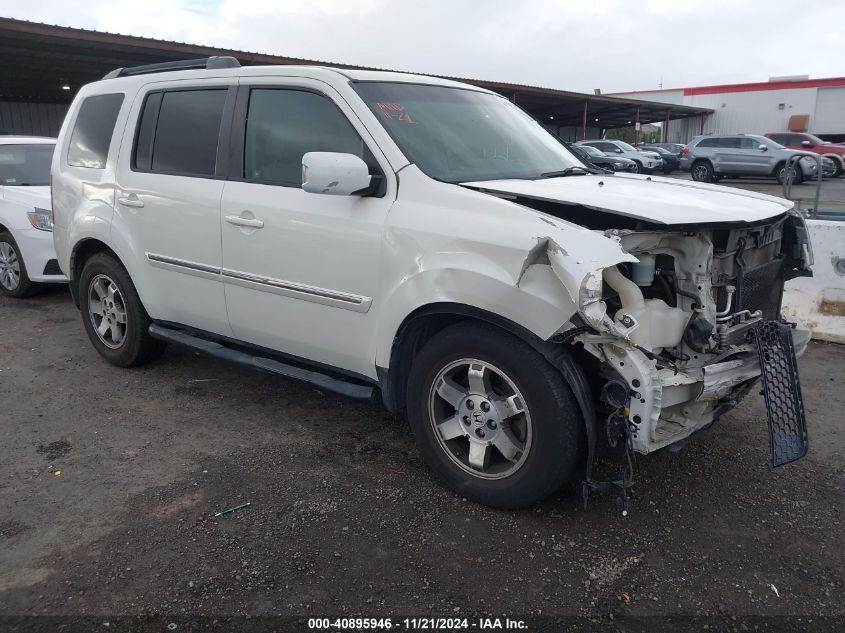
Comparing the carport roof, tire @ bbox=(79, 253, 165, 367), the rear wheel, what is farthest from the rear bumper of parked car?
the rear wheel

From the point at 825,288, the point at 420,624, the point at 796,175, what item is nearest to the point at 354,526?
the point at 420,624

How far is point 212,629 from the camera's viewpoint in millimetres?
2510

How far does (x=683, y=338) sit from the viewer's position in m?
3.04

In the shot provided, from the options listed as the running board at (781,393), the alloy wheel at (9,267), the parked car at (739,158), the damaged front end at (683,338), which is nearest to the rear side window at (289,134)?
the damaged front end at (683,338)

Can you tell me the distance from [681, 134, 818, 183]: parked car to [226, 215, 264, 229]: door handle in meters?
21.5

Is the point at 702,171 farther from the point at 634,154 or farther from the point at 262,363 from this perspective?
the point at 262,363

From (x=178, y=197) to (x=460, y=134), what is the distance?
69.0 inches

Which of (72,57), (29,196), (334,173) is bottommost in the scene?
(29,196)

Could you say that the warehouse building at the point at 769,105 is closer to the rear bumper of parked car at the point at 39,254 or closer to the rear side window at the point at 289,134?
the rear bumper of parked car at the point at 39,254

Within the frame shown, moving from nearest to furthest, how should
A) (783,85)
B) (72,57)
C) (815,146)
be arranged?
(72,57) → (815,146) → (783,85)

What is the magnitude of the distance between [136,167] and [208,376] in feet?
5.05

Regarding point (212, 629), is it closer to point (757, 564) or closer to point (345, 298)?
point (345, 298)

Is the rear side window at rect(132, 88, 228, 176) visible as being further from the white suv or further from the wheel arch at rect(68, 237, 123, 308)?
the wheel arch at rect(68, 237, 123, 308)

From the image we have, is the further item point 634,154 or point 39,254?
point 634,154
